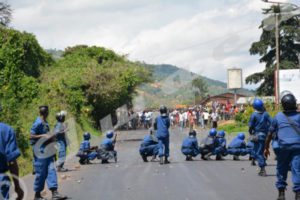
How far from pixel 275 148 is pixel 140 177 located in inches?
206

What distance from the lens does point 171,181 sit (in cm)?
1460

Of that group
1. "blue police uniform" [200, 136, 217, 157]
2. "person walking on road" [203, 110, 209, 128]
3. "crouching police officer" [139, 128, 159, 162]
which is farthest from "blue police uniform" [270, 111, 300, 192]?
"person walking on road" [203, 110, 209, 128]

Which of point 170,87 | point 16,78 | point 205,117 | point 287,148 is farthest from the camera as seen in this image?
point 170,87

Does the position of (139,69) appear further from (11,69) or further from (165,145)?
(165,145)

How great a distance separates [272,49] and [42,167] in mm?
52356

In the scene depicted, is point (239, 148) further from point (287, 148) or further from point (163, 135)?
point (287, 148)

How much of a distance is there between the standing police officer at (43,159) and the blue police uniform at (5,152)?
4130 millimetres

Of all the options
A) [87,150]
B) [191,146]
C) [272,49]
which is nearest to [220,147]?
[191,146]

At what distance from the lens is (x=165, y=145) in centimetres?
1975

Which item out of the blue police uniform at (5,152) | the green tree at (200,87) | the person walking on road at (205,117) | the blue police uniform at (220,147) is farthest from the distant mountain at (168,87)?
the blue police uniform at (5,152)

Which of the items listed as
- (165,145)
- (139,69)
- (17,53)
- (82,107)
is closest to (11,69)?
(17,53)

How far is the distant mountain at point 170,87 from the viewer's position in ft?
153

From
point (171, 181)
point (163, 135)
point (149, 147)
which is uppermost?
point (163, 135)

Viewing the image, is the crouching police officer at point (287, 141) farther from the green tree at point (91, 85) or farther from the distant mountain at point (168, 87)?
the distant mountain at point (168, 87)
